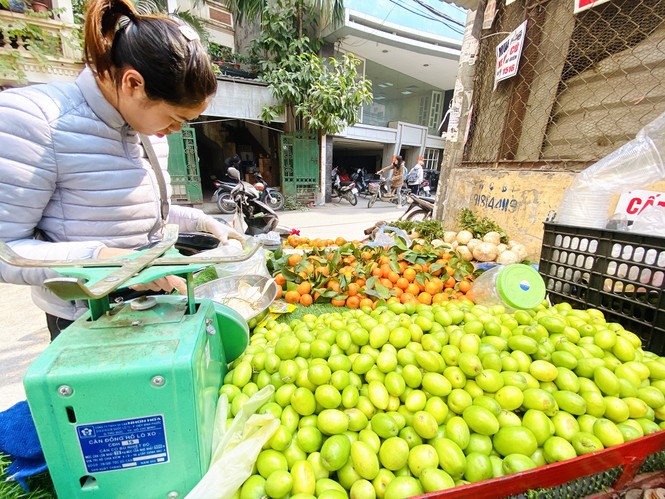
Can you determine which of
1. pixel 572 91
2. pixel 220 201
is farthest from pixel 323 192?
pixel 572 91

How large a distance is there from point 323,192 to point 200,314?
33.5 ft

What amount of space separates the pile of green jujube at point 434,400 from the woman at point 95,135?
0.59 metres

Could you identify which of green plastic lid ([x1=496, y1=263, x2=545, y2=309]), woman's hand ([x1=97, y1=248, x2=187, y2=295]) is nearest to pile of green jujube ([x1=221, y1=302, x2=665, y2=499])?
green plastic lid ([x1=496, y1=263, x2=545, y2=309])

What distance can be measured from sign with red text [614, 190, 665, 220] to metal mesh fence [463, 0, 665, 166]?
0.61 metres

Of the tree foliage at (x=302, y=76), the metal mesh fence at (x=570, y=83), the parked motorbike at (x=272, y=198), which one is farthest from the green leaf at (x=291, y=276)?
the tree foliage at (x=302, y=76)

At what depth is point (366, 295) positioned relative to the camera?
224 cm

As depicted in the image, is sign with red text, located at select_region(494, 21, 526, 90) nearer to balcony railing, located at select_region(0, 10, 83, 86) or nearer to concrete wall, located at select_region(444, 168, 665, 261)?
concrete wall, located at select_region(444, 168, 665, 261)

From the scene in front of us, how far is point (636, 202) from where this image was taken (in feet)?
7.25

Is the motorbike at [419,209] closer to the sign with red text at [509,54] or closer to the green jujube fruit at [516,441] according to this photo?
the sign with red text at [509,54]

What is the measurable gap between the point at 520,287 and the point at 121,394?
173cm

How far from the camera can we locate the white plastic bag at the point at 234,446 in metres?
0.76

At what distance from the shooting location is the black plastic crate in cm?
140

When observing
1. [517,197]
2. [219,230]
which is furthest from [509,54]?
[219,230]

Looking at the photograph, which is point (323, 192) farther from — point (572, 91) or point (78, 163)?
point (78, 163)
